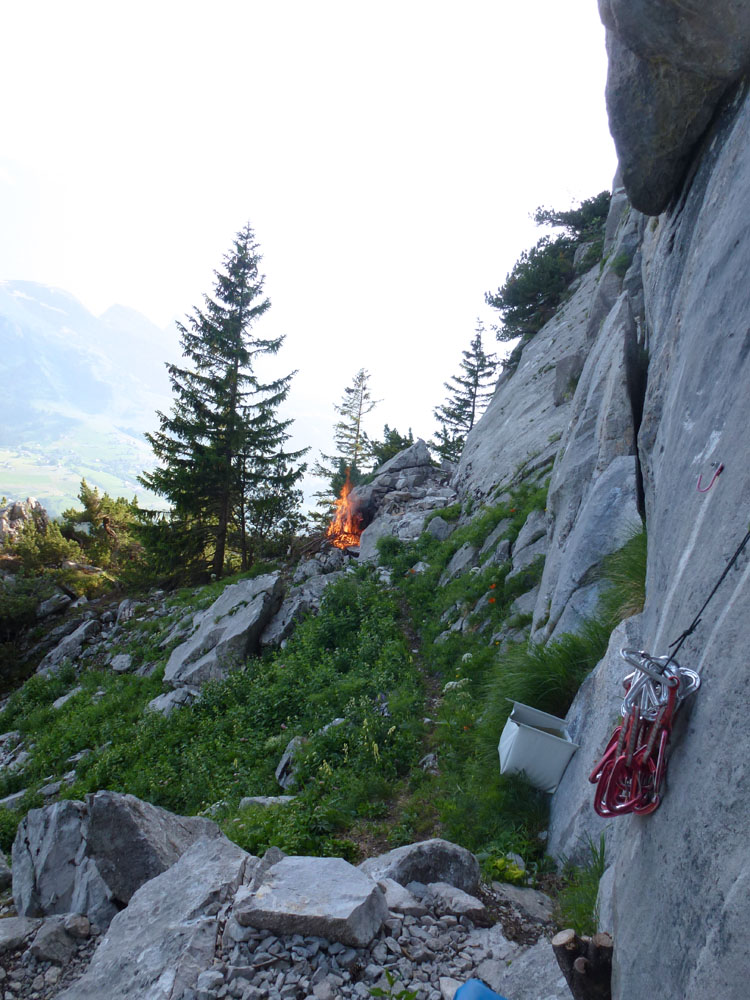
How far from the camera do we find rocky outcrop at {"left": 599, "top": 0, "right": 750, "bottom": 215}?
4.08m

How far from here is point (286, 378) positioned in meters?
25.8

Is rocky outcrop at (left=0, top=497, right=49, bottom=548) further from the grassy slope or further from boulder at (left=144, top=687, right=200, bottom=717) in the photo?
boulder at (left=144, top=687, right=200, bottom=717)

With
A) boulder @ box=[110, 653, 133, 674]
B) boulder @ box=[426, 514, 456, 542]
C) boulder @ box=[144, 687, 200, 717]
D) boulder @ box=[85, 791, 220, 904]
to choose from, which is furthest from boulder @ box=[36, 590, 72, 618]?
boulder @ box=[85, 791, 220, 904]

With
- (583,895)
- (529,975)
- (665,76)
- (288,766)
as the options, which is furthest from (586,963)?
(665,76)

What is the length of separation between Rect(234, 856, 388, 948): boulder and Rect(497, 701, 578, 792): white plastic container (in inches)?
73.5

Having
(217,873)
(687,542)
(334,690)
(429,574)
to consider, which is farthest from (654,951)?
(429,574)

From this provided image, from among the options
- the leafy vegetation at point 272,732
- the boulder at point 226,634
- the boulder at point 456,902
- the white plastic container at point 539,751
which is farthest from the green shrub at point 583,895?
the boulder at point 226,634

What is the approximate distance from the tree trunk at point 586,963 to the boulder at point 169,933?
2100 millimetres

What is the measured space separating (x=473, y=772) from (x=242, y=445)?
18.5 meters

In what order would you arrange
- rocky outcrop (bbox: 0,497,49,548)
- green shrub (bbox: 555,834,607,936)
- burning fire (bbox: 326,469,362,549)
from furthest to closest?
rocky outcrop (bbox: 0,497,49,548) → burning fire (bbox: 326,469,362,549) → green shrub (bbox: 555,834,607,936)

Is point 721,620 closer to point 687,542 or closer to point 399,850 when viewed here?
point 687,542

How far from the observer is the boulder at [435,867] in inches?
163

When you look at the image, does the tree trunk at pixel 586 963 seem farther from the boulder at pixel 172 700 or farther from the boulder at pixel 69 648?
the boulder at pixel 69 648

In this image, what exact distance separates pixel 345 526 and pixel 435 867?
60.0 ft
